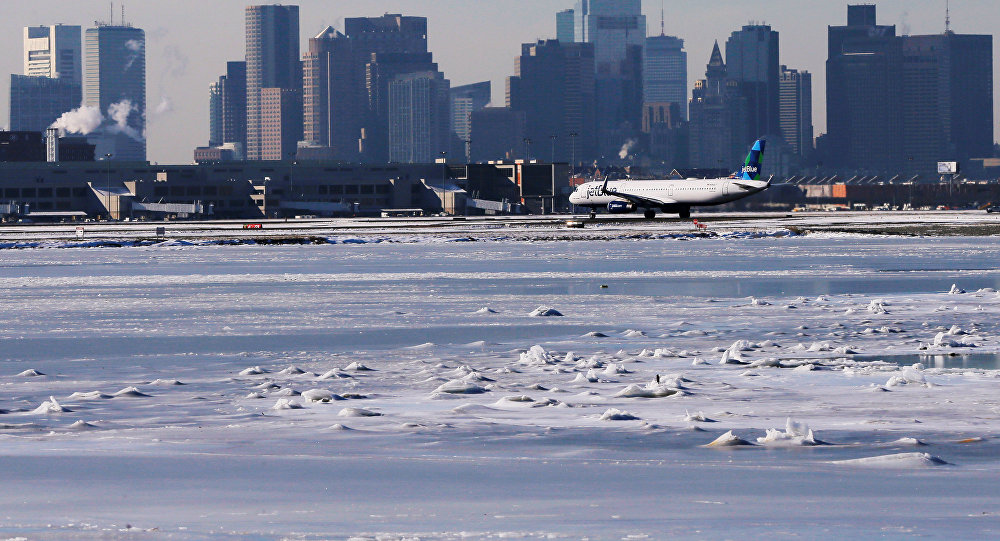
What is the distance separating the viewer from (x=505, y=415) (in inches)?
766

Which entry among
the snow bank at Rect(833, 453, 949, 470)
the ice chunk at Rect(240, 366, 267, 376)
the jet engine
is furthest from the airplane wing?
the snow bank at Rect(833, 453, 949, 470)

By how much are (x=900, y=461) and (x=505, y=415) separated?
18.6ft

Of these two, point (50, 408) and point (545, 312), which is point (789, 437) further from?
point (545, 312)

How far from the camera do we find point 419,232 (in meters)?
115

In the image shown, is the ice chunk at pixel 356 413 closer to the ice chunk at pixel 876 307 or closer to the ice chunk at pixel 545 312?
the ice chunk at pixel 545 312

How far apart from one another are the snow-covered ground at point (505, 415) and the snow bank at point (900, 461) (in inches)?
1.8

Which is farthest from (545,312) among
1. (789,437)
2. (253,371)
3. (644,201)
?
(644,201)

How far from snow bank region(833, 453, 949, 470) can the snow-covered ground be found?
4cm

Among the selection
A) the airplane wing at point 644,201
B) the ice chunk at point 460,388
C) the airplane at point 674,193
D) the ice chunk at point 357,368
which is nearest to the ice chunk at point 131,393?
the ice chunk at point 357,368

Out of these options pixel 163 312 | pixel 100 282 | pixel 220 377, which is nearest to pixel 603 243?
pixel 100 282

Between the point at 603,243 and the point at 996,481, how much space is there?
73789 mm

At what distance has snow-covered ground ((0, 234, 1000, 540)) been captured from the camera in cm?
1315

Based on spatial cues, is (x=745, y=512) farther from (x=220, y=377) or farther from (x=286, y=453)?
(x=220, y=377)

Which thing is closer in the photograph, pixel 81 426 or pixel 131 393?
pixel 81 426
